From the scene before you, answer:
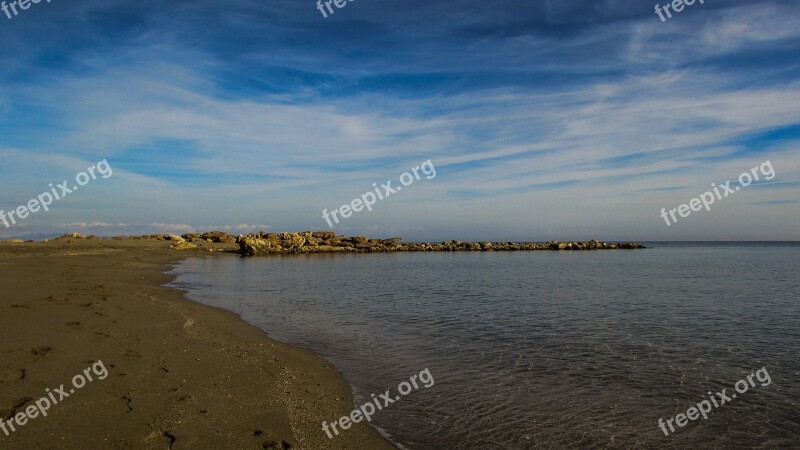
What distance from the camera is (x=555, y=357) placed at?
36.7ft

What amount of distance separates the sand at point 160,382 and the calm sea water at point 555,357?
1.12 m

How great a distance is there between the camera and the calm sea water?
23.8 ft

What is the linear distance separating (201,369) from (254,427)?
10.4 feet

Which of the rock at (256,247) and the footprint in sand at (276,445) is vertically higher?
the rock at (256,247)

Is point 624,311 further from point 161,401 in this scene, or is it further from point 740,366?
point 161,401

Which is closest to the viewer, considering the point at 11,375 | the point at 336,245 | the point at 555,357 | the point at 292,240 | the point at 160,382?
the point at 11,375

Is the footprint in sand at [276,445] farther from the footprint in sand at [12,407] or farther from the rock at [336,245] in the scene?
the rock at [336,245]

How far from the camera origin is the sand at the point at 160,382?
6.23 m

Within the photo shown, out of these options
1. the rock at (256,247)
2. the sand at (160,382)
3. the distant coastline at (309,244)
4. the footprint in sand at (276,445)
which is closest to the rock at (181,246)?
the distant coastline at (309,244)

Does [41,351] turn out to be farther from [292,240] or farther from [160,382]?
[292,240]

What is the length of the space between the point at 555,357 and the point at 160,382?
28.6 ft

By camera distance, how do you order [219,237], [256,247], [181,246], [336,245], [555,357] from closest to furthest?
[555,357] < [181,246] < [256,247] < [336,245] < [219,237]

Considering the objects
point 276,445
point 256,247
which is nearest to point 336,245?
point 256,247

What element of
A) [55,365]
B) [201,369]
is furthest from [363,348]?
[55,365]
